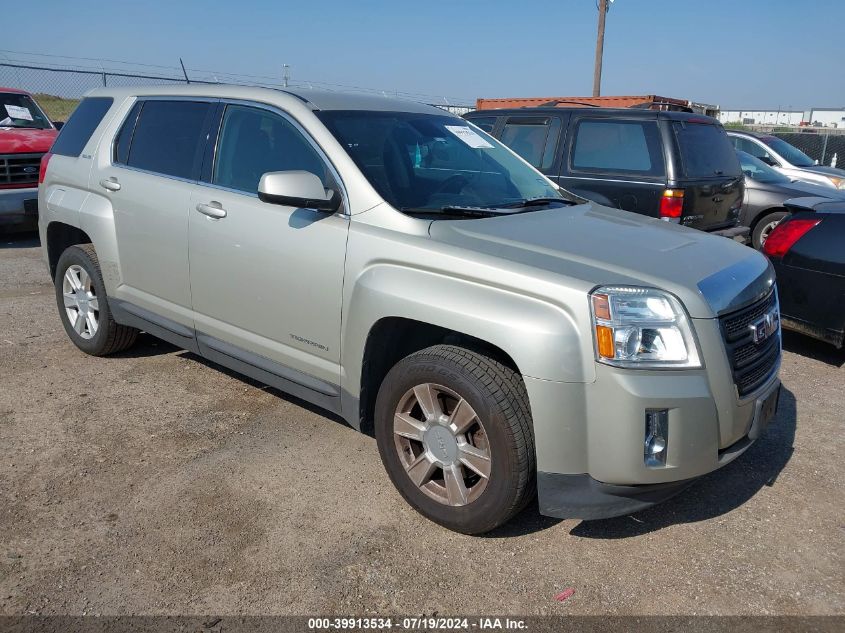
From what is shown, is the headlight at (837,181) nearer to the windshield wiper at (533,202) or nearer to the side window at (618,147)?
the side window at (618,147)

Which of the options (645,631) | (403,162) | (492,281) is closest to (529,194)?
(403,162)

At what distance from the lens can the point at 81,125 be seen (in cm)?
514

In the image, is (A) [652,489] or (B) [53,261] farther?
(B) [53,261]

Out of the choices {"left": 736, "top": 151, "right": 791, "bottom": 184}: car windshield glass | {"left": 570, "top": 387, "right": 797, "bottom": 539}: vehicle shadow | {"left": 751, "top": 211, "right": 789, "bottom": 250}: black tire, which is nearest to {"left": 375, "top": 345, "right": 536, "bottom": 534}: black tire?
{"left": 570, "top": 387, "right": 797, "bottom": 539}: vehicle shadow

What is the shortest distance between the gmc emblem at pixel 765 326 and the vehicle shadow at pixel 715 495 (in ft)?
2.80

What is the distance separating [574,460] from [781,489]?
5.15ft

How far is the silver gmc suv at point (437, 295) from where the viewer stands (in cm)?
272

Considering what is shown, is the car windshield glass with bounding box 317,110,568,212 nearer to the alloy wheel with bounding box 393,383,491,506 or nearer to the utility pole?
the alloy wheel with bounding box 393,383,491,506

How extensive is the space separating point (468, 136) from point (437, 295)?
1.65 metres

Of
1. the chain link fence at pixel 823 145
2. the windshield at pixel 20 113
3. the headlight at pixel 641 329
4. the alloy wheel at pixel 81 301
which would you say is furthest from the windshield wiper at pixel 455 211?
the chain link fence at pixel 823 145

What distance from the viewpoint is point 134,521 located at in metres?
3.22

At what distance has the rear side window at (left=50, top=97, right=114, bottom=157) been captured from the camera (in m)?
5.03

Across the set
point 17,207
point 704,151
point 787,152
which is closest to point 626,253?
point 704,151

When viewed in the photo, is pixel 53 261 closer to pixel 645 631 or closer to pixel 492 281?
pixel 492 281
